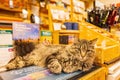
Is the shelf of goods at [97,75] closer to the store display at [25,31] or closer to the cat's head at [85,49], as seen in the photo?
the cat's head at [85,49]

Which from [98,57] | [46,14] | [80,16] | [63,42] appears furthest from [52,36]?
[80,16]

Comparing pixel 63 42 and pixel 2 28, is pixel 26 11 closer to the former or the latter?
pixel 2 28

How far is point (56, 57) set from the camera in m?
1.15

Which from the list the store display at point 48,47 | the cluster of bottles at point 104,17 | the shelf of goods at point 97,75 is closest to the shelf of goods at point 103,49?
the store display at point 48,47

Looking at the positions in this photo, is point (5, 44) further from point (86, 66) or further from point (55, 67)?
point (86, 66)

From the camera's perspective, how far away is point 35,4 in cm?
177

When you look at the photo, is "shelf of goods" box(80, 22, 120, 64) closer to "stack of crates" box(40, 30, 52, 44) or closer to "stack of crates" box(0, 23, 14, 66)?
"stack of crates" box(40, 30, 52, 44)

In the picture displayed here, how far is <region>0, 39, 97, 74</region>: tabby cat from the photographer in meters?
1.10

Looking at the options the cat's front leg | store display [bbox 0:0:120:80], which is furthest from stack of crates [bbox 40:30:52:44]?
the cat's front leg

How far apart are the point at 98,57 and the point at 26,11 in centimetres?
82

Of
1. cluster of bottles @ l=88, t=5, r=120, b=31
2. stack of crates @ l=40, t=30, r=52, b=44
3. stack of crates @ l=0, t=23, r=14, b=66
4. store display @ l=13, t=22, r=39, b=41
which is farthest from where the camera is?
cluster of bottles @ l=88, t=5, r=120, b=31

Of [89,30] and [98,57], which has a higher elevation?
[89,30]

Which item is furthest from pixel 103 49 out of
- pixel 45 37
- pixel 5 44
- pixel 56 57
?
pixel 5 44

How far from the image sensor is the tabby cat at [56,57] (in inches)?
43.2
